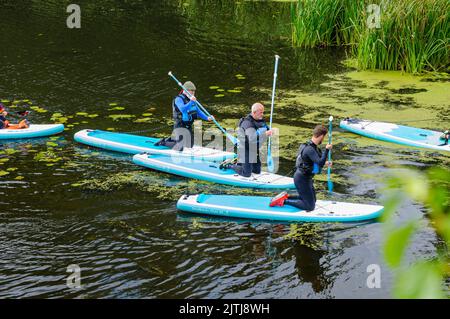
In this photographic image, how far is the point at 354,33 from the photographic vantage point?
17734mm

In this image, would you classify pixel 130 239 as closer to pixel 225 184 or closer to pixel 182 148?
pixel 225 184

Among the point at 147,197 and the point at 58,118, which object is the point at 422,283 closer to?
the point at 147,197

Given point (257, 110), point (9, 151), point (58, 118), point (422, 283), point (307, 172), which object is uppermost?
point (422, 283)

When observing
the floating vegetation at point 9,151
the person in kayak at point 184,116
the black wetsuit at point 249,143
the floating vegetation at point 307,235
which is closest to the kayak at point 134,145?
the person in kayak at point 184,116

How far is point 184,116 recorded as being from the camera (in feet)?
37.3

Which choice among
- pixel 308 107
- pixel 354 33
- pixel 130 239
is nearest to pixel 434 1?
pixel 354 33

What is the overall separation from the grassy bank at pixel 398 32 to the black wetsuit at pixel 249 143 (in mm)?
6906

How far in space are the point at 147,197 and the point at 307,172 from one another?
2.74 metres

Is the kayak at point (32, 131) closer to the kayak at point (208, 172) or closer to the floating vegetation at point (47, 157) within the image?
the floating vegetation at point (47, 157)

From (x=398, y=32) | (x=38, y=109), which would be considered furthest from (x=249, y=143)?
(x=398, y=32)

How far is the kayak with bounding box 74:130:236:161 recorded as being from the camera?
1162 centimetres

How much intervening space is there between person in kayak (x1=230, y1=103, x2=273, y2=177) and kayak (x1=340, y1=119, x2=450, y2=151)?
3.01m

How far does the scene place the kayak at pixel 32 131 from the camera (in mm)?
12672
